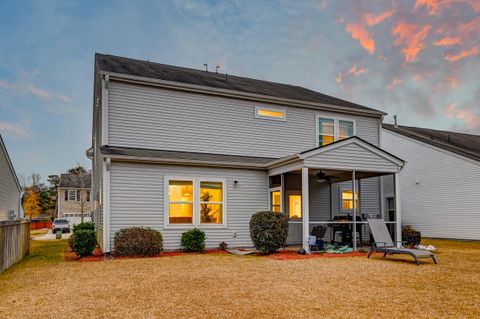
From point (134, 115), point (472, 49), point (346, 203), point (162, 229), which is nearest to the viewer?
point (162, 229)

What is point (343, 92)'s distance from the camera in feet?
85.3

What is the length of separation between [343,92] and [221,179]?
1533 centimetres

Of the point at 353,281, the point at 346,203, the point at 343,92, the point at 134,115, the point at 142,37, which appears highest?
the point at 142,37

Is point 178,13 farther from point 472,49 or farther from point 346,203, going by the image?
point 472,49

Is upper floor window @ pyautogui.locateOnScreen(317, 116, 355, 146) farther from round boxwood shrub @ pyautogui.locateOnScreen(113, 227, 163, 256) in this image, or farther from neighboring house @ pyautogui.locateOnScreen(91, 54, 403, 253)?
round boxwood shrub @ pyautogui.locateOnScreen(113, 227, 163, 256)

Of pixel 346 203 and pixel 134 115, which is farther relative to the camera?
pixel 346 203

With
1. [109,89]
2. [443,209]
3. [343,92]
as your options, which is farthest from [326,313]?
[343,92]

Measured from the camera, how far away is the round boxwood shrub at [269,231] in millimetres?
11516

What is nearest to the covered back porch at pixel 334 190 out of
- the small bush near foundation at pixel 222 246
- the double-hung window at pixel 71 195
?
the small bush near foundation at pixel 222 246

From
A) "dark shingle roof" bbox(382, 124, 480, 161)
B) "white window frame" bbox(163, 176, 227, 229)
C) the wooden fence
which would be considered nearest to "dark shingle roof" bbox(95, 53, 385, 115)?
"white window frame" bbox(163, 176, 227, 229)

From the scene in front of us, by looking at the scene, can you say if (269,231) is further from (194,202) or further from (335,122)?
(335,122)

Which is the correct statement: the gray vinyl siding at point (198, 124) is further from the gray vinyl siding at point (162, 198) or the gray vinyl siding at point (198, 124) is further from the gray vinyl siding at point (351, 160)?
the gray vinyl siding at point (351, 160)

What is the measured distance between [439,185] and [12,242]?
721 inches

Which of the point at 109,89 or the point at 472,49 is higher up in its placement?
the point at 472,49
